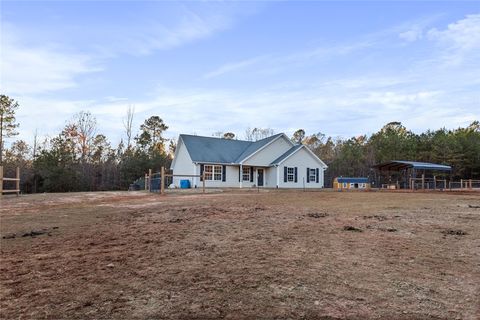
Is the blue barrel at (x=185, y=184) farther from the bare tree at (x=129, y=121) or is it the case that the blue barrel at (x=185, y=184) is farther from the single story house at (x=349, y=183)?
the bare tree at (x=129, y=121)

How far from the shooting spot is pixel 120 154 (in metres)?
44.4

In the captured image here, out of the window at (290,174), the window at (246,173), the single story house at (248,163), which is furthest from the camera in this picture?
the window at (290,174)

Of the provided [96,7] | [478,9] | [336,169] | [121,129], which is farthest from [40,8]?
[336,169]

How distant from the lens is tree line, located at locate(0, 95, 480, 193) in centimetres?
3322

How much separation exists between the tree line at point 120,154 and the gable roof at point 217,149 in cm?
1038

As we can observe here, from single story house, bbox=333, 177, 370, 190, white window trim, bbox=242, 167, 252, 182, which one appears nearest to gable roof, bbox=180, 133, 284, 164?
white window trim, bbox=242, 167, 252, 182

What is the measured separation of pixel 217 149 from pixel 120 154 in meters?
19.6

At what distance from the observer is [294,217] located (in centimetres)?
856

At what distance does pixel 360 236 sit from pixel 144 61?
15.3 metres

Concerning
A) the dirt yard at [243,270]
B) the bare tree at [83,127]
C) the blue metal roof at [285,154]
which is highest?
the bare tree at [83,127]

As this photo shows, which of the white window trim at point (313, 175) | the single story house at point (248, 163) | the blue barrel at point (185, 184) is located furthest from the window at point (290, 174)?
the blue barrel at point (185, 184)

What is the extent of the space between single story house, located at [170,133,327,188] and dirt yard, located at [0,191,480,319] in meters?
20.2

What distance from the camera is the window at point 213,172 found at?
27.8m

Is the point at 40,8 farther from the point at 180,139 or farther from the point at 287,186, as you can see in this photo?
the point at 287,186
